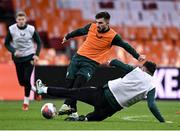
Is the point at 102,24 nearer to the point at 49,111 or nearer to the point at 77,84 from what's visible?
the point at 77,84

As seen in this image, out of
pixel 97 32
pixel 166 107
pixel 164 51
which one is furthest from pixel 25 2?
pixel 97 32

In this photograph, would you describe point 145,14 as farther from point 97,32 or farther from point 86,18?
point 97,32

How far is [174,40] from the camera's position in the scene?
29359 mm

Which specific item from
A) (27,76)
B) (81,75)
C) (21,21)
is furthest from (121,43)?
(27,76)

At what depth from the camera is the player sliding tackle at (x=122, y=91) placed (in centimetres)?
1253

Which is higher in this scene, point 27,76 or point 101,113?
point 101,113

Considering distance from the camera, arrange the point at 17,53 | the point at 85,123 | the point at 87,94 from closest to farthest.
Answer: the point at 85,123, the point at 87,94, the point at 17,53

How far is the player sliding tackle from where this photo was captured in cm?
1253

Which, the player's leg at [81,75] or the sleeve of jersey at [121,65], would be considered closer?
the sleeve of jersey at [121,65]

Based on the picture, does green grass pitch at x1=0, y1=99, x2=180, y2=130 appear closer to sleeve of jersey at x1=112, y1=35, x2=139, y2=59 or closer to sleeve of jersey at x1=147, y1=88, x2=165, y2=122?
sleeve of jersey at x1=147, y1=88, x2=165, y2=122

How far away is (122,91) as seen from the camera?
12.6 meters

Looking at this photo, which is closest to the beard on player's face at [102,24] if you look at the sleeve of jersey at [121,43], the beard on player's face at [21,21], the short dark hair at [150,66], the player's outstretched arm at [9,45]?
the sleeve of jersey at [121,43]

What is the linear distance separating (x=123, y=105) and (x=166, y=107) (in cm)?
579

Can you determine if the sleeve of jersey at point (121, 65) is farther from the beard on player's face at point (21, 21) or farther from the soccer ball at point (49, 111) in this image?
the beard on player's face at point (21, 21)
